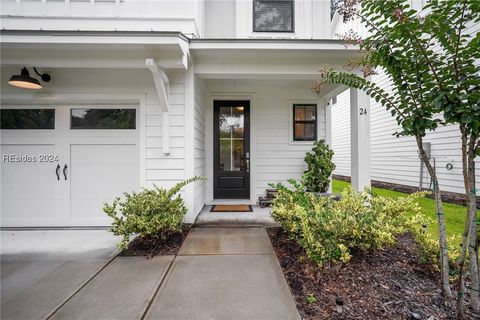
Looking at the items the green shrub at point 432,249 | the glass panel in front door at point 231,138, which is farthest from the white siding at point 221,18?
the green shrub at point 432,249

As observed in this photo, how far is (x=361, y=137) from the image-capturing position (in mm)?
3684

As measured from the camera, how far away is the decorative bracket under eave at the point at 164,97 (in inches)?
124

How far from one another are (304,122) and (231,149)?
1738 mm

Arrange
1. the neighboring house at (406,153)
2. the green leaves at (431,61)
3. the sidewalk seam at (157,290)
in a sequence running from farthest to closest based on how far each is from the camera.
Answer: the neighboring house at (406,153)
the sidewalk seam at (157,290)
the green leaves at (431,61)

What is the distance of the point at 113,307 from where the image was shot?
176 centimetres

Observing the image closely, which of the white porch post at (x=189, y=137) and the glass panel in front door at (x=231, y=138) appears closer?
the white porch post at (x=189, y=137)

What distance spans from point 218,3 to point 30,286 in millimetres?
5413

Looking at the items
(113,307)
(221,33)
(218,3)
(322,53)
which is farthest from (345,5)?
(218,3)

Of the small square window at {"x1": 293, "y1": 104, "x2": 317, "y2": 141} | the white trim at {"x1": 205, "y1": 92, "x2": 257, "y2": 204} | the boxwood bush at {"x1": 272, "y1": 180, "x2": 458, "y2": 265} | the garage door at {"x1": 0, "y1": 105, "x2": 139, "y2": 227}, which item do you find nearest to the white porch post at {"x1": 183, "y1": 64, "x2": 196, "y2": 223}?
the garage door at {"x1": 0, "y1": 105, "x2": 139, "y2": 227}

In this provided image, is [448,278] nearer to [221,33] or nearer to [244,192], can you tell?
[244,192]

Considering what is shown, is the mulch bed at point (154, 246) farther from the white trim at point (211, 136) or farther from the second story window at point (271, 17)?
the second story window at point (271, 17)

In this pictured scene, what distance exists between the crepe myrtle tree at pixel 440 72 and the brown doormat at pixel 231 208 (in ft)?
Result: 10.2

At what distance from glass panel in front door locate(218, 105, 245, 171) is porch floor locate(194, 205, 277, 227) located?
1142 mm

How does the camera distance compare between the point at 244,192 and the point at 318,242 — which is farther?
the point at 244,192
